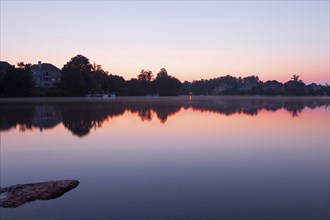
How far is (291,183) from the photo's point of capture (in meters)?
9.88

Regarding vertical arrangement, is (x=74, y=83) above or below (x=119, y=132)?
above

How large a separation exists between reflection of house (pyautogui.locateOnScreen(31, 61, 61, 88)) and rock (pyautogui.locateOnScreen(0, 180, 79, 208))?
362 ft

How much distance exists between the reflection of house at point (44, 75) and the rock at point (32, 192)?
110m

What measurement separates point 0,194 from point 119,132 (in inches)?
527

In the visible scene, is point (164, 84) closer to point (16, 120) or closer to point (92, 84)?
point (92, 84)

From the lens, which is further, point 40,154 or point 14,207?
point 40,154

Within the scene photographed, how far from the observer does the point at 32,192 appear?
867cm

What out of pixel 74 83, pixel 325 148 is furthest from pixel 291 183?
pixel 74 83

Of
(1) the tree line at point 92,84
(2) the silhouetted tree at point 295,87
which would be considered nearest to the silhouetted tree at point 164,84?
(1) the tree line at point 92,84

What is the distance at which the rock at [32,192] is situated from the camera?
320 inches

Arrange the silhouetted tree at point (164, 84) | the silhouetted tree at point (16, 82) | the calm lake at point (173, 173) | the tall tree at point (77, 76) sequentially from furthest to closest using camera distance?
the silhouetted tree at point (164, 84), the tall tree at point (77, 76), the silhouetted tree at point (16, 82), the calm lake at point (173, 173)

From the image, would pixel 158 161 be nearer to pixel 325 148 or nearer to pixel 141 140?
pixel 141 140

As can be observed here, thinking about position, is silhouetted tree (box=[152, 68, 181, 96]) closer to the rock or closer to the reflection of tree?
the reflection of tree

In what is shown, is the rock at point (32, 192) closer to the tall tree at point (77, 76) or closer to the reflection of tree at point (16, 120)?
the reflection of tree at point (16, 120)
